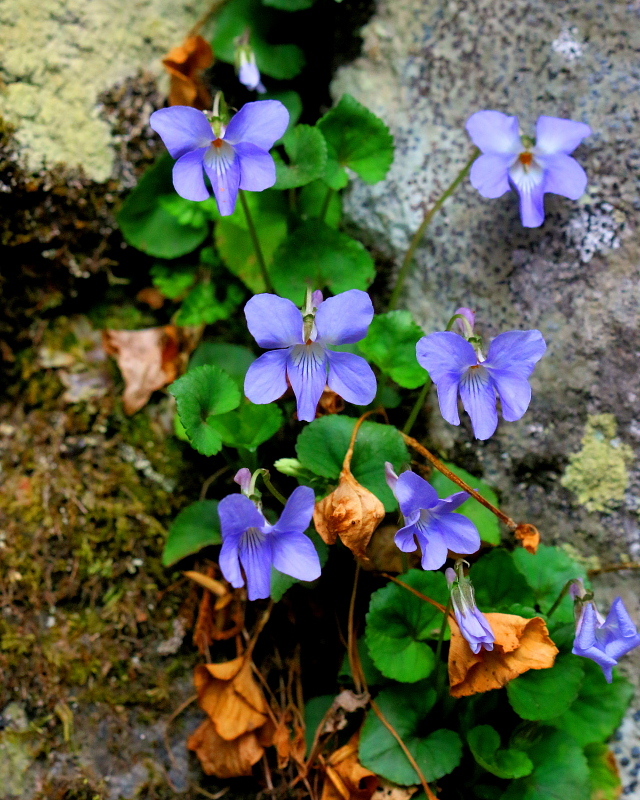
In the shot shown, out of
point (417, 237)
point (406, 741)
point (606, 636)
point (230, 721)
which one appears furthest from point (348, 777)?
point (417, 237)

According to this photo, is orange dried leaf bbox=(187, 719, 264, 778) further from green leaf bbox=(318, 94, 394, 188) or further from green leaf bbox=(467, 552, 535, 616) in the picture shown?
green leaf bbox=(318, 94, 394, 188)

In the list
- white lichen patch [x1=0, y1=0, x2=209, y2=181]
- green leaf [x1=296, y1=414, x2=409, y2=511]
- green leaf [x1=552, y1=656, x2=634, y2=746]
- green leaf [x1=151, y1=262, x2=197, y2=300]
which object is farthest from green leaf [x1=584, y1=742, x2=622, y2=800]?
white lichen patch [x1=0, y1=0, x2=209, y2=181]

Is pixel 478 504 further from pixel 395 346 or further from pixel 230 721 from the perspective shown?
pixel 230 721

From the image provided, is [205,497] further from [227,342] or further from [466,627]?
[466,627]

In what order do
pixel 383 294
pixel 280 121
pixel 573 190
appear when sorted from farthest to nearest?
pixel 383 294 → pixel 573 190 → pixel 280 121

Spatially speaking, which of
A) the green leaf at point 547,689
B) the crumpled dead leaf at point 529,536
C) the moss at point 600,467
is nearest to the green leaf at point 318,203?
the moss at point 600,467

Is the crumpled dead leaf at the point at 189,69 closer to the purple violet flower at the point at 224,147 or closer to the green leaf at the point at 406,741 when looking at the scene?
the purple violet flower at the point at 224,147

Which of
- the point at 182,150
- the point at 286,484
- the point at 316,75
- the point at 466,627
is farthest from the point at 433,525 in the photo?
the point at 316,75
